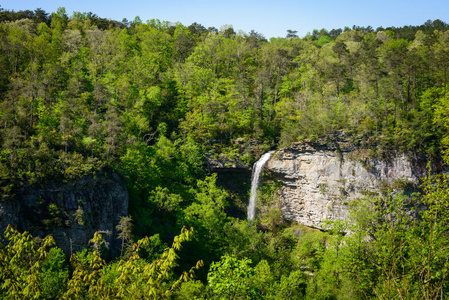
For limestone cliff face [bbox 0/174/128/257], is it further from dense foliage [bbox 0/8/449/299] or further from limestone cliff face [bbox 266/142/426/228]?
limestone cliff face [bbox 266/142/426/228]

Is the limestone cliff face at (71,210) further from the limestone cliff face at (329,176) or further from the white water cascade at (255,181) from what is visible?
the limestone cliff face at (329,176)

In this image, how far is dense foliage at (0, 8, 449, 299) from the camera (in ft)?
76.4

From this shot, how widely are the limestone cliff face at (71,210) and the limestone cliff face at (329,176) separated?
1752 centimetres

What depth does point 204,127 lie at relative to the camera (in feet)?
123

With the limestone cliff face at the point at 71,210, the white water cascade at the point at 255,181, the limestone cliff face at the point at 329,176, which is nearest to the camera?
the limestone cliff face at the point at 71,210

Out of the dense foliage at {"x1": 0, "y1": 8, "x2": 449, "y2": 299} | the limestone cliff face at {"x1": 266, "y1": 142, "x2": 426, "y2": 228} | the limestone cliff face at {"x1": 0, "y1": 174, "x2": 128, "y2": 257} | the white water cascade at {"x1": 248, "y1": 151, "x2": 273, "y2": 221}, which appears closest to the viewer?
the limestone cliff face at {"x1": 0, "y1": 174, "x2": 128, "y2": 257}

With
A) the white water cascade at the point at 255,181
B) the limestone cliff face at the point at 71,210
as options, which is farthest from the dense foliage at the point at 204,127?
the white water cascade at the point at 255,181

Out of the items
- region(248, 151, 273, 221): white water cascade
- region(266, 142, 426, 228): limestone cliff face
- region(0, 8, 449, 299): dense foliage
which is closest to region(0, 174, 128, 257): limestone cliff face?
region(0, 8, 449, 299): dense foliage

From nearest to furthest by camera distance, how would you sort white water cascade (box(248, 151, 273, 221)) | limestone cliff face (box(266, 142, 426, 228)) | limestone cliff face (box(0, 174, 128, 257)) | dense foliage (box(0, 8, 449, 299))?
limestone cliff face (box(0, 174, 128, 257)) → dense foliage (box(0, 8, 449, 299)) → limestone cliff face (box(266, 142, 426, 228)) → white water cascade (box(248, 151, 273, 221))

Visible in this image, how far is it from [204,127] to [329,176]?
1501cm

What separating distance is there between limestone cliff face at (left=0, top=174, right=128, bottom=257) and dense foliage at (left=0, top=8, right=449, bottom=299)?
0.87 meters

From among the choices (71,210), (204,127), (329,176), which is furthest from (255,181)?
(71,210)

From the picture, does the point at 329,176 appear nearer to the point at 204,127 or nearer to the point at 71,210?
the point at 204,127

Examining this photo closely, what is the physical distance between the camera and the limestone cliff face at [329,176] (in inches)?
1211
